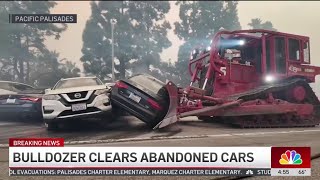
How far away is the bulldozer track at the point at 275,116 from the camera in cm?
345

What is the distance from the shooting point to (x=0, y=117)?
2.61 metres

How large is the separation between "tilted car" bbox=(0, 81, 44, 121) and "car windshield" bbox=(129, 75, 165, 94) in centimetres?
79

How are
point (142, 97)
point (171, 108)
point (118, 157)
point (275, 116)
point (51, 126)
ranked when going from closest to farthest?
point (118, 157), point (51, 126), point (142, 97), point (171, 108), point (275, 116)

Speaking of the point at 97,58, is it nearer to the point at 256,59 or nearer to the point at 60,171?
the point at 60,171

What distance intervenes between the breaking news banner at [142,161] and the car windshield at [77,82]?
1.50 ft

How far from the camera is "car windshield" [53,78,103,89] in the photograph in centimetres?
244

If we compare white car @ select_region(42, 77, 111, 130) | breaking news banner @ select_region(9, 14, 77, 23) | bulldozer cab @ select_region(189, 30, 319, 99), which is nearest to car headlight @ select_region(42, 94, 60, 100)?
Result: white car @ select_region(42, 77, 111, 130)

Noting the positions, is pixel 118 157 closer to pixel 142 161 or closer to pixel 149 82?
pixel 142 161

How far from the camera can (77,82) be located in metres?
2.57

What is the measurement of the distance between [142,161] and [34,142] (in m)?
0.79

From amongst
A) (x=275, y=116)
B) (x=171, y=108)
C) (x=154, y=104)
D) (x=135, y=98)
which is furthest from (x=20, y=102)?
(x=275, y=116)

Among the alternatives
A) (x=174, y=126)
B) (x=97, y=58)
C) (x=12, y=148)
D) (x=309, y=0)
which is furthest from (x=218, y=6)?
(x=12, y=148)

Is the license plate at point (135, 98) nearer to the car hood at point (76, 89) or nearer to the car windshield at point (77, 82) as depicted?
the car hood at point (76, 89)

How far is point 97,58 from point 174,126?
4.64 feet
